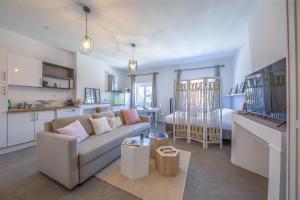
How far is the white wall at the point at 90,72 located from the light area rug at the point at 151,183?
348cm

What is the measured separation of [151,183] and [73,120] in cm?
173

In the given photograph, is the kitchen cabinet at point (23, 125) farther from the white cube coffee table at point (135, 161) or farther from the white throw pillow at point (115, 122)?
the white cube coffee table at point (135, 161)

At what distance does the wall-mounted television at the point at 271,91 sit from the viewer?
137 cm

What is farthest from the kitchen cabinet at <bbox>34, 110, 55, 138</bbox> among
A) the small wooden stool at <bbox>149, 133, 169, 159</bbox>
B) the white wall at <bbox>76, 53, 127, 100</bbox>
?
the small wooden stool at <bbox>149, 133, 169, 159</bbox>

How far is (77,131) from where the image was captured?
2.31m

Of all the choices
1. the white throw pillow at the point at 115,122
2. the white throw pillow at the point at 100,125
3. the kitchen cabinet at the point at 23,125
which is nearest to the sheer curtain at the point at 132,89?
the white throw pillow at the point at 115,122

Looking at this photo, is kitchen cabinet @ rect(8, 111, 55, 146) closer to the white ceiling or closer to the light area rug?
the white ceiling

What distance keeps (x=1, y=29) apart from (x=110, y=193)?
13.9 ft

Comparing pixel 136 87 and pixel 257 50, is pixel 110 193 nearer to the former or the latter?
pixel 257 50

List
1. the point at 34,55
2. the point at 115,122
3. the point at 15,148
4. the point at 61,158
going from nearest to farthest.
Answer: the point at 61,158 < the point at 15,148 < the point at 115,122 < the point at 34,55

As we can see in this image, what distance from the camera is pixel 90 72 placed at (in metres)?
5.28

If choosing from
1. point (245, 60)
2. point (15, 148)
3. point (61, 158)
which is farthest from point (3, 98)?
point (245, 60)

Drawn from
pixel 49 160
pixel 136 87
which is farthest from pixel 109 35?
pixel 136 87

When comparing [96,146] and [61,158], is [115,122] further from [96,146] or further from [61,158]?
[61,158]
